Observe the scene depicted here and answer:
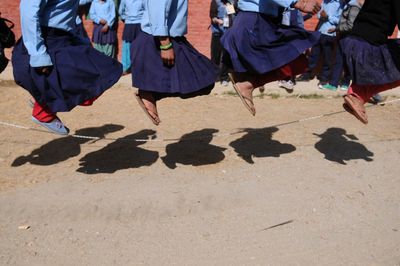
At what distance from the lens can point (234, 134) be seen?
7.68m

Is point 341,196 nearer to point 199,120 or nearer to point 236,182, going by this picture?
point 236,182

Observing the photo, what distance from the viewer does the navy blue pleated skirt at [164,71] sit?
5.32m

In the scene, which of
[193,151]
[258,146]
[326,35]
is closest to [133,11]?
[326,35]

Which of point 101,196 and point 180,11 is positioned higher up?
point 180,11

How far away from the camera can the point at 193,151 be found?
7.02 metres

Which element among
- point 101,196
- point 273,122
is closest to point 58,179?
point 101,196

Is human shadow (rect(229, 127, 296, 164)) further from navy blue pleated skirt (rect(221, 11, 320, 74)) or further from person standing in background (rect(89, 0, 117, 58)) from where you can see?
person standing in background (rect(89, 0, 117, 58))

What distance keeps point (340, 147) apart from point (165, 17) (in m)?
3.35

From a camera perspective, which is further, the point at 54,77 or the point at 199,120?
the point at 199,120

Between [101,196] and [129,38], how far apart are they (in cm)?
677

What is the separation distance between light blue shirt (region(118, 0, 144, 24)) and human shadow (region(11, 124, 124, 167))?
13.1ft

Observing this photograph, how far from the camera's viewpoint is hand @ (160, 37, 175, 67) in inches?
204

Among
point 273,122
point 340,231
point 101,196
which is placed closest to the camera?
point 340,231

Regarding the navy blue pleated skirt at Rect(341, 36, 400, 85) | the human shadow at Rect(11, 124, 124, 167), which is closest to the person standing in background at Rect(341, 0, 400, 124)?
the navy blue pleated skirt at Rect(341, 36, 400, 85)
